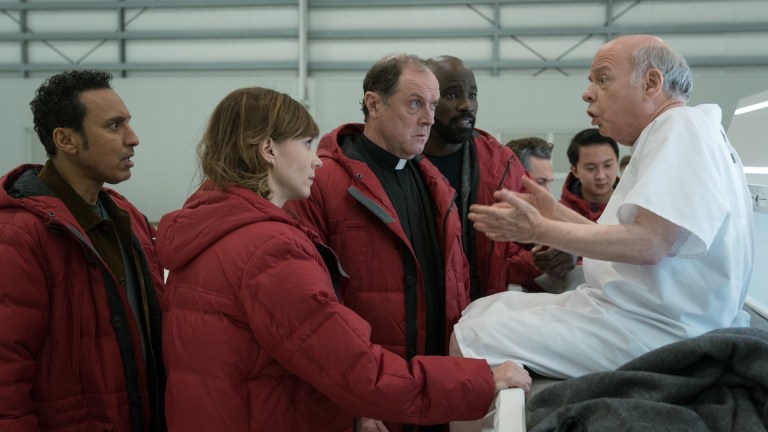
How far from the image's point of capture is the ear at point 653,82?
1.66 meters

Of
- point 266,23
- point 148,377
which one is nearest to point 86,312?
point 148,377

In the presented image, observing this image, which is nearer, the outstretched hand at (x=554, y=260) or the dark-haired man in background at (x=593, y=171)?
→ the outstretched hand at (x=554, y=260)

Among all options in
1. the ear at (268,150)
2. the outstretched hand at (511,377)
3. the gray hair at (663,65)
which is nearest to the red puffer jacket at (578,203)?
the gray hair at (663,65)

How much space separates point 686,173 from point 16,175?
191cm

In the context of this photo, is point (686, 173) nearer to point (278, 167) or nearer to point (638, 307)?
point (638, 307)

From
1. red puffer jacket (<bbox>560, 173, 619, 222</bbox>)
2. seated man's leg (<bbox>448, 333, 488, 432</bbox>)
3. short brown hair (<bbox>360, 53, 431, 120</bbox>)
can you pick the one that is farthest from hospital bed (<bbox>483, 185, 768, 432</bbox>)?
short brown hair (<bbox>360, 53, 431, 120</bbox>)

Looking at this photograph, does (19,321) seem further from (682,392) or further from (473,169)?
(473,169)

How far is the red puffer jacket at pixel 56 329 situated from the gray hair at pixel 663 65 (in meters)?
1.56

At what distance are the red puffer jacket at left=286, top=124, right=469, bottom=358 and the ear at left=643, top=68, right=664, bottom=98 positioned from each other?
92 centimetres

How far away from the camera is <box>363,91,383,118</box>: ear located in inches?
102

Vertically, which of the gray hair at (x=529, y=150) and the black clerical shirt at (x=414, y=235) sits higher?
the gray hair at (x=529, y=150)

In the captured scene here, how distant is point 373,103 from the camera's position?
2605 mm

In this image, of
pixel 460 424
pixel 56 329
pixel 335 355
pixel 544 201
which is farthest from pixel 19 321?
pixel 544 201

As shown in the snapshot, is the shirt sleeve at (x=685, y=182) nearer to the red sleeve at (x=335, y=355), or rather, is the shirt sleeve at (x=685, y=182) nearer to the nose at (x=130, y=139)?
the red sleeve at (x=335, y=355)
